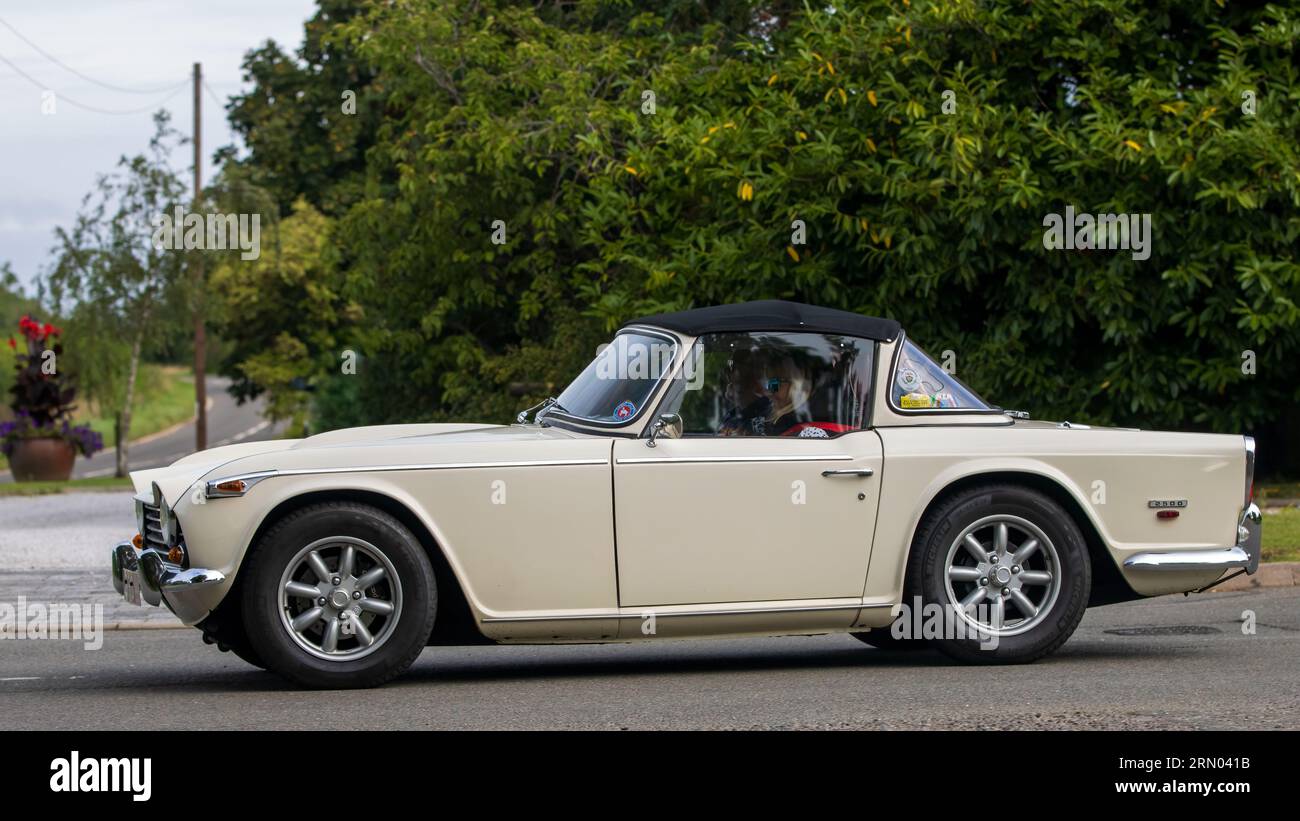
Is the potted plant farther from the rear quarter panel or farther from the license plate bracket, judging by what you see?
the rear quarter panel

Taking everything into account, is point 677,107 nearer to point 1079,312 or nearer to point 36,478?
point 1079,312

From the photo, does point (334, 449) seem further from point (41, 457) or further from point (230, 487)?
point (41, 457)

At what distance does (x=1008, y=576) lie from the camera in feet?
24.2

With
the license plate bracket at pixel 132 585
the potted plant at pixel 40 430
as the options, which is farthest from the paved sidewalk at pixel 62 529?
the license plate bracket at pixel 132 585

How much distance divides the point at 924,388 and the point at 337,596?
2786mm

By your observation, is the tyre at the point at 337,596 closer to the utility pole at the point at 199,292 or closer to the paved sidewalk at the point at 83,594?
the paved sidewalk at the point at 83,594

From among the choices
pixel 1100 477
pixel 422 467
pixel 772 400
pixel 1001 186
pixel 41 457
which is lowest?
pixel 41 457

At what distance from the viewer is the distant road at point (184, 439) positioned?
5012 cm

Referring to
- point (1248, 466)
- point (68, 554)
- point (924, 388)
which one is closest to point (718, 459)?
point (924, 388)

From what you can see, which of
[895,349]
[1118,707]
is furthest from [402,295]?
[1118,707]

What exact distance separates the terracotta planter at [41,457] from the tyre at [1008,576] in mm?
29416

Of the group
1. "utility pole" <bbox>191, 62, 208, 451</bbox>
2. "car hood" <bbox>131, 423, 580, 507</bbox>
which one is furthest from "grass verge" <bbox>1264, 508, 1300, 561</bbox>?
"utility pole" <bbox>191, 62, 208, 451</bbox>

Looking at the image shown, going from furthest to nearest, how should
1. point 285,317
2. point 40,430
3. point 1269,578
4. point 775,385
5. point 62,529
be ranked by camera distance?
point 285,317 < point 40,430 < point 62,529 < point 1269,578 < point 775,385
